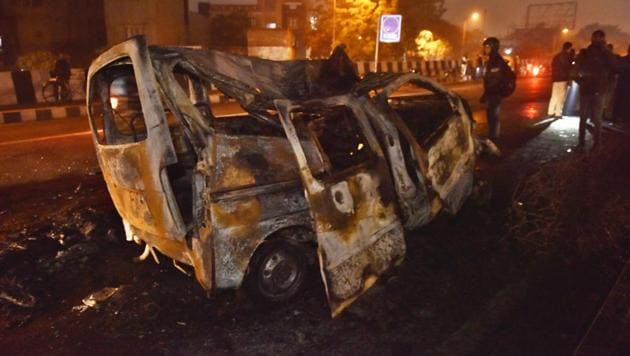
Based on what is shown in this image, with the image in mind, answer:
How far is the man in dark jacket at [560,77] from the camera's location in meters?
10.2

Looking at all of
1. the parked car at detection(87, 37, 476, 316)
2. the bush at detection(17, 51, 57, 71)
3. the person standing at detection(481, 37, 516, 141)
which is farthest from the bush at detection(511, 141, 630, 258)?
the bush at detection(17, 51, 57, 71)

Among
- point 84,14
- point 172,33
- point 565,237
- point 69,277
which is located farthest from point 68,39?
point 565,237

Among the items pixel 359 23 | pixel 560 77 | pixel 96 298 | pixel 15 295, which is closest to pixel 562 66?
pixel 560 77

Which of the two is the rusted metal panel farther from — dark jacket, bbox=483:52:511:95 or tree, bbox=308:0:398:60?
tree, bbox=308:0:398:60

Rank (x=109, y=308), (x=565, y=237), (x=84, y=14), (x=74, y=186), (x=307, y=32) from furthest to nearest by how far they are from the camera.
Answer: (x=307, y=32)
(x=84, y=14)
(x=74, y=186)
(x=565, y=237)
(x=109, y=308)

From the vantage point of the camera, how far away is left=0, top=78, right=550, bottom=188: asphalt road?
23.7 feet

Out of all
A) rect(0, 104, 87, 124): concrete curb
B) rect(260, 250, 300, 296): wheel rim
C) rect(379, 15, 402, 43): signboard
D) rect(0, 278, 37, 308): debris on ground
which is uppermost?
rect(379, 15, 402, 43): signboard

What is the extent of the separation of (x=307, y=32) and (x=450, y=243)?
26.3 metres

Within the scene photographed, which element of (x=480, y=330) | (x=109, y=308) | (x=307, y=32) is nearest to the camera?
(x=480, y=330)

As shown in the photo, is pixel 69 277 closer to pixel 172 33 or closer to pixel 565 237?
pixel 565 237

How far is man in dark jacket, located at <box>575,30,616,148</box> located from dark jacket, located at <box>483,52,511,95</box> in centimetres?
108

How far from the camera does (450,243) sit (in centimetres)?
455

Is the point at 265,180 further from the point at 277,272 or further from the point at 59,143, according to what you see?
the point at 59,143

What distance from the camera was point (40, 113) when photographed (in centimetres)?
1320
